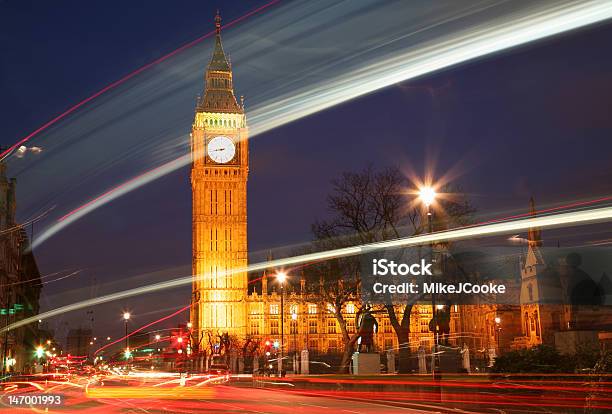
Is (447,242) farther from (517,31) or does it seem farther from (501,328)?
(501,328)

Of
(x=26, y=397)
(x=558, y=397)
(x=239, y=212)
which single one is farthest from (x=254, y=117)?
(x=558, y=397)

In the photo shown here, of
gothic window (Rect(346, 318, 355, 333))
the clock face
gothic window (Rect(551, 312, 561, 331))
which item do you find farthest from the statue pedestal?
the clock face

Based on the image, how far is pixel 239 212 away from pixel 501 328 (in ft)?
157

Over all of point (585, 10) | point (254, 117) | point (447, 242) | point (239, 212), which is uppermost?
point (254, 117)

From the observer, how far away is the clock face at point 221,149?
124 meters

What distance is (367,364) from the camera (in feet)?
149

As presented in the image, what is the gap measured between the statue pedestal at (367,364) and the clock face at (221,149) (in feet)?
270

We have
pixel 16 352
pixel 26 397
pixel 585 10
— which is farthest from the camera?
pixel 16 352

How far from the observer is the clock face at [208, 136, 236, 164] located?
123812 mm

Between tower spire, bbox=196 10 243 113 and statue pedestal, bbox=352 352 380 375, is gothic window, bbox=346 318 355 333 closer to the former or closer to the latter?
tower spire, bbox=196 10 243 113

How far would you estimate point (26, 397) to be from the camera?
29.8 metres

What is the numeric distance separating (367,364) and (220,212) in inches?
3207

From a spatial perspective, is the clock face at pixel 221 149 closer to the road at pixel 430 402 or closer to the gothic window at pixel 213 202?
the gothic window at pixel 213 202

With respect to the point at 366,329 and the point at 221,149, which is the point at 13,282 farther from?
the point at 221,149
